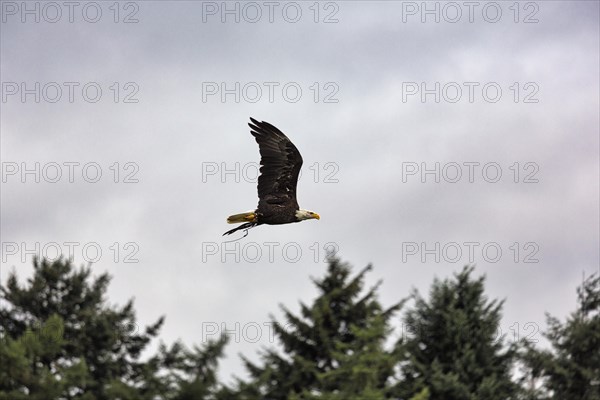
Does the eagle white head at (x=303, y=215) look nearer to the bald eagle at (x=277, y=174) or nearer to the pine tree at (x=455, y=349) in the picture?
the bald eagle at (x=277, y=174)

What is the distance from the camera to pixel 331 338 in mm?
35125

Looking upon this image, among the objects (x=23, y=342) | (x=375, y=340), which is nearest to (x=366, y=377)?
(x=375, y=340)

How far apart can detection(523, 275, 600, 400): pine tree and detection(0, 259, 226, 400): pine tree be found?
9100 mm

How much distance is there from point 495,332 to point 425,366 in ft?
8.39

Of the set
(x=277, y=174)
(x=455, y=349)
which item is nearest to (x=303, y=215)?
(x=277, y=174)

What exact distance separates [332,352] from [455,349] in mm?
4139

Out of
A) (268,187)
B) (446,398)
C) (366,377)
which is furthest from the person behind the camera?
(446,398)

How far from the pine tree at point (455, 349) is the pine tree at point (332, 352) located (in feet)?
2.92

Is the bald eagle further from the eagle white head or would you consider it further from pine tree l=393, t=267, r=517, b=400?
pine tree l=393, t=267, r=517, b=400

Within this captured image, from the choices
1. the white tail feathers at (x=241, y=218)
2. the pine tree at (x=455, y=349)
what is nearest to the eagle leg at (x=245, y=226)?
the white tail feathers at (x=241, y=218)

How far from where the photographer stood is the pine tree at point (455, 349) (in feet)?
113

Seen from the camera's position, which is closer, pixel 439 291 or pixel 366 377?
pixel 366 377

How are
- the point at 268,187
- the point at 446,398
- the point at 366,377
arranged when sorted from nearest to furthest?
the point at 268,187 < the point at 366,377 < the point at 446,398

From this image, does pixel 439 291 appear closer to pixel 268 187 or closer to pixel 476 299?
pixel 476 299
